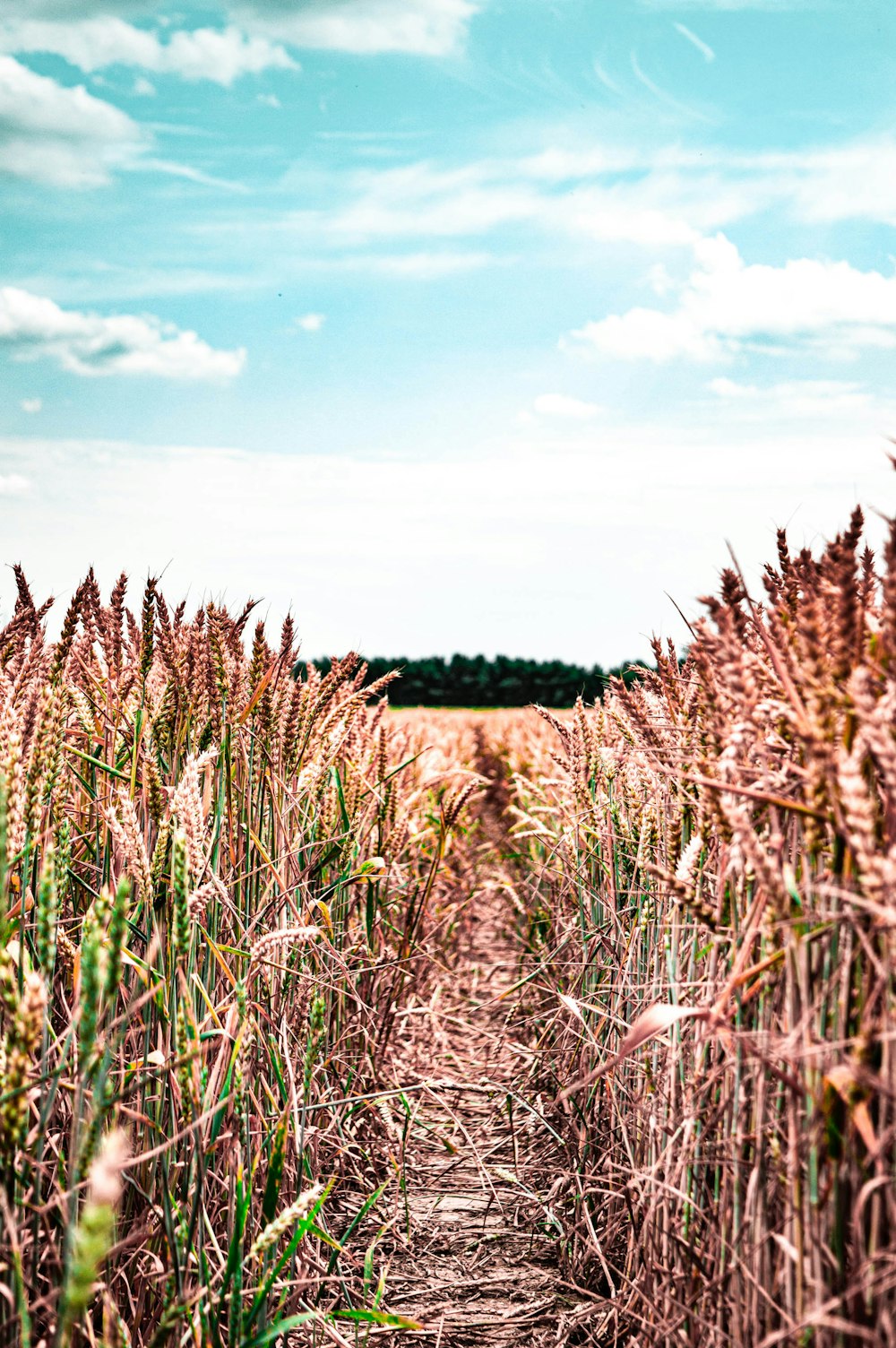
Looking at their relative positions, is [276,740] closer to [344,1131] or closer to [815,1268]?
[344,1131]

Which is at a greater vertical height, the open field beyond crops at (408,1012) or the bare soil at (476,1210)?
the open field beyond crops at (408,1012)

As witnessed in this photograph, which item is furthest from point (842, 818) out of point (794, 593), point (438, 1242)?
point (438, 1242)

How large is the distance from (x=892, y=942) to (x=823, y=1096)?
0.72 feet

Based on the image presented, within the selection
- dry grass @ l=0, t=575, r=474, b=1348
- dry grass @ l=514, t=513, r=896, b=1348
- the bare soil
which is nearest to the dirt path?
the bare soil

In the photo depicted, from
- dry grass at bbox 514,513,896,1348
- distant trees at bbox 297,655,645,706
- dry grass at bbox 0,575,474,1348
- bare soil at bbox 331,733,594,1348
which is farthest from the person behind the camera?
distant trees at bbox 297,655,645,706

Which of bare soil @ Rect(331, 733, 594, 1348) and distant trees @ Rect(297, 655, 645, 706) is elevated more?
distant trees @ Rect(297, 655, 645, 706)

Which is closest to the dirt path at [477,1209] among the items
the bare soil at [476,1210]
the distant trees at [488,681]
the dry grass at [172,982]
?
the bare soil at [476,1210]

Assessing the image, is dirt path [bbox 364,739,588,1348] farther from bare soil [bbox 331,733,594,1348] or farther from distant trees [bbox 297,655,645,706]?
distant trees [bbox 297,655,645,706]

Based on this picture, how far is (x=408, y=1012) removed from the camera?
3.66m

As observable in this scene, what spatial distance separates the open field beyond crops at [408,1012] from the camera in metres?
1.29

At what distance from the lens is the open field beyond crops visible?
1294mm

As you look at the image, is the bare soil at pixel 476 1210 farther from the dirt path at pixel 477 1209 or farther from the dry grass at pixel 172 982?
the dry grass at pixel 172 982

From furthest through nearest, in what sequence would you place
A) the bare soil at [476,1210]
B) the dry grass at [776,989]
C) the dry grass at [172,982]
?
1. the bare soil at [476,1210]
2. the dry grass at [172,982]
3. the dry grass at [776,989]

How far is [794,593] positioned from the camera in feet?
6.98
